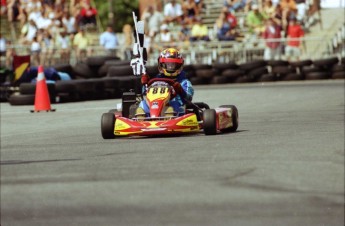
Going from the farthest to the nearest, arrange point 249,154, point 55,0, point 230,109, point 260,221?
point 55,0, point 230,109, point 249,154, point 260,221

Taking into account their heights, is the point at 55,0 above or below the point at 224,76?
above

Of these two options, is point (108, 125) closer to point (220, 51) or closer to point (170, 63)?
point (170, 63)

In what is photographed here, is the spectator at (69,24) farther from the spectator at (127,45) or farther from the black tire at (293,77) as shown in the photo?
the black tire at (293,77)

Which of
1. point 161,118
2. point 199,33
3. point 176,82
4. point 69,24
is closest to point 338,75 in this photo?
point 199,33

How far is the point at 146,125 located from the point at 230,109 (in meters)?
1.08

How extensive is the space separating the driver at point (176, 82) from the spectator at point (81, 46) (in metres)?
15.4

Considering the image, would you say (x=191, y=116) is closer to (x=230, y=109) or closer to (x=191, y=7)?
(x=230, y=109)

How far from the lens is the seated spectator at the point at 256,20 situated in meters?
25.9

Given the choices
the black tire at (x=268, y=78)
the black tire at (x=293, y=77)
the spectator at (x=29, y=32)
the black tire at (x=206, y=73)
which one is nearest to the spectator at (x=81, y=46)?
the spectator at (x=29, y=32)

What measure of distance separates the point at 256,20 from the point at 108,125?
1412 centimetres

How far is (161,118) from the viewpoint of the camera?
12375 mm

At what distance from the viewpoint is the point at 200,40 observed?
27.0 m

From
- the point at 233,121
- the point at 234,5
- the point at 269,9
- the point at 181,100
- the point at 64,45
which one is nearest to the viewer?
the point at 181,100

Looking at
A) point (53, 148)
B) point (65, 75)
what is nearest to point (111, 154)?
point (53, 148)
